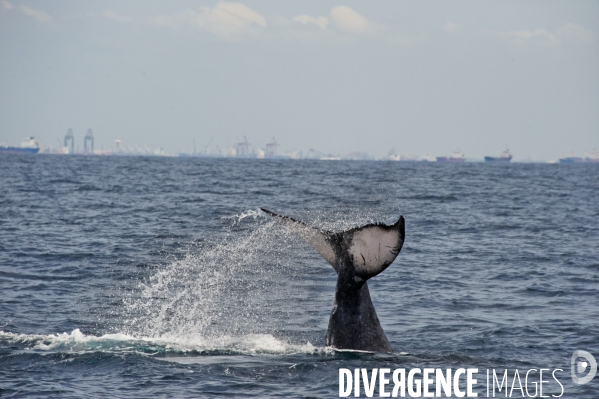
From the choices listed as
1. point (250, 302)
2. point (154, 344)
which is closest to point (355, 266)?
point (154, 344)

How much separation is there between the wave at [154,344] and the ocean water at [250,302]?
0.03 metres

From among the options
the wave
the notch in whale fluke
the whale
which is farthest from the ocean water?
the notch in whale fluke

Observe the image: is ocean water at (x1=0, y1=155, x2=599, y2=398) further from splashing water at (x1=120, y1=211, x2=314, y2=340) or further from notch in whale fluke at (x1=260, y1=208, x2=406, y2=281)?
notch in whale fluke at (x1=260, y1=208, x2=406, y2=281)

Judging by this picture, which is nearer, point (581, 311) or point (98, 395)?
point (98, 395)

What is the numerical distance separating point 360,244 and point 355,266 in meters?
0.26

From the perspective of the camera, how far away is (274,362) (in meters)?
9.10

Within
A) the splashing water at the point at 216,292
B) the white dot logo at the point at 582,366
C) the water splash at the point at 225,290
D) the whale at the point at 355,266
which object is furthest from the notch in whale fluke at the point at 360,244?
the white dot logo at the point at 582,366

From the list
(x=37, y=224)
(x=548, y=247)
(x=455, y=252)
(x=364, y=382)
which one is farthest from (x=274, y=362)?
(x=37, y=224)

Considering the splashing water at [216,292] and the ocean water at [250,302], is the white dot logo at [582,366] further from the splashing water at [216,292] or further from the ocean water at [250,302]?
the splashing water at [216,292]

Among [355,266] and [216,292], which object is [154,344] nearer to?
[355,266]

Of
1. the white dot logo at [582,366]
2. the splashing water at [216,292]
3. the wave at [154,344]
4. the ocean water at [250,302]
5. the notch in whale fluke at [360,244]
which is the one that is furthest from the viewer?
the splashing water at [216,292]

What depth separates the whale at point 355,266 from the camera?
7.93 meters

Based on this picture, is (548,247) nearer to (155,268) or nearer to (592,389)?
(155,268)

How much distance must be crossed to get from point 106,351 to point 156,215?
55.3 ft
